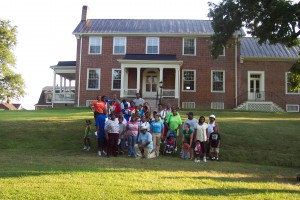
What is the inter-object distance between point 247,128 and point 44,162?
376 inches

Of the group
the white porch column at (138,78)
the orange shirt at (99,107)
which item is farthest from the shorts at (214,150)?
the white porch column at (138,78)

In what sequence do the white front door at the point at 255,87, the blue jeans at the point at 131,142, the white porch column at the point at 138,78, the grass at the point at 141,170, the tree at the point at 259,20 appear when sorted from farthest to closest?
the white front door at the point at 255,87 → the white porch column at the point at 138,78 → the tree at the point at 259,20 → the blue jeans at the point at 131,142 → the grass at the point at 141,170

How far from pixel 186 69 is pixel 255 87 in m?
6.06

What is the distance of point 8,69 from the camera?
1796 inches

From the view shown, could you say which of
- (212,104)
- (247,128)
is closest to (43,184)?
(247,128)

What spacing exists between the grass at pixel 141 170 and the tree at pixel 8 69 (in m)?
30.4

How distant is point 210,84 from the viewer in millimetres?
30078

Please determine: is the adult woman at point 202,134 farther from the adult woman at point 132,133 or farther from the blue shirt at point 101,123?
the blue shirt at point 101,123

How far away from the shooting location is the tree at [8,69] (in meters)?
44.8

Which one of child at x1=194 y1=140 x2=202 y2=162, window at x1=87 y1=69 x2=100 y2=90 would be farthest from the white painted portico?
child at x1=194 y1=140 x2=202 y2=162

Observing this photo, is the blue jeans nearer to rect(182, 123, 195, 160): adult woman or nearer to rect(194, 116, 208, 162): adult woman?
rect(182, 123, 195, 160): adult woman

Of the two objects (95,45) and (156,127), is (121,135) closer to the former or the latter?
(156,127)

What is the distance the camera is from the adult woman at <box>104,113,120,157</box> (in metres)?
12.3

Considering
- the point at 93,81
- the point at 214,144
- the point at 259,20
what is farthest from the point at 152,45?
the point at 214,144
